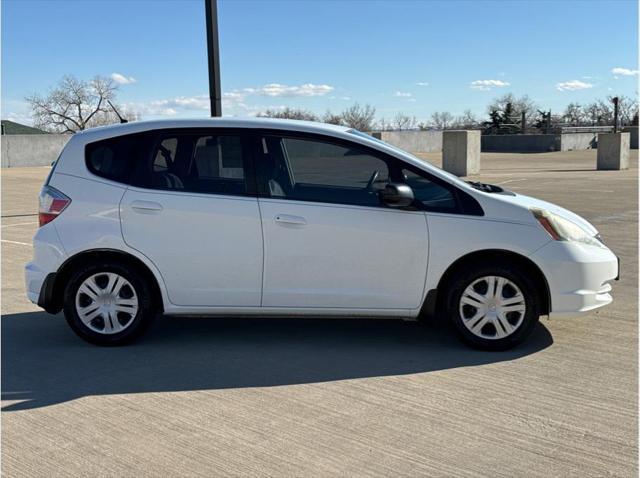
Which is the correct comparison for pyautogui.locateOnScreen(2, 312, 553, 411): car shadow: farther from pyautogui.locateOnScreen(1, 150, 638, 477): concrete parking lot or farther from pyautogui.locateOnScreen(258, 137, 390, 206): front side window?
pyautogui.locateOnScreen(258, 137, 390, 206): front side window

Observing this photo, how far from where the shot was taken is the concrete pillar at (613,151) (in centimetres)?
2678

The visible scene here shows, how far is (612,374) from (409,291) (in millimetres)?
1516

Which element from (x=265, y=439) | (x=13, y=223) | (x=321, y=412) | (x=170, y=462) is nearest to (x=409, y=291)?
(x=321, y=412)

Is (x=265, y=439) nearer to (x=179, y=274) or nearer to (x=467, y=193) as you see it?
(x=179, y=274)

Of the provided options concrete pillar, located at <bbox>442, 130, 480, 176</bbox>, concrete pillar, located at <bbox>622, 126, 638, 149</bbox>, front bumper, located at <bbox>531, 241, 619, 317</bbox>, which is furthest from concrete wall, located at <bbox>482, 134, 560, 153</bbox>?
front bumper, located at <bbox>531, 241, 619, 317</bbox>

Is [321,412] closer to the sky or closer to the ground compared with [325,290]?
closer to the ground

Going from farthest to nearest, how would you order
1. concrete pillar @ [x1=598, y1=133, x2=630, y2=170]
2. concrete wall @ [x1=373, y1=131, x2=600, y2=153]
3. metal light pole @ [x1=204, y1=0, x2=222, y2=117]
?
concrete wall @ [x1=373, y1=131, x2=600, y2=153], concrete pillar @ [x1=598, y1=133, x2=630, y2=170], metal light pole @ [x1=204, y1=0, x2=222, y2=117]

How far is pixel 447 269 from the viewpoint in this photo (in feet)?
17.9

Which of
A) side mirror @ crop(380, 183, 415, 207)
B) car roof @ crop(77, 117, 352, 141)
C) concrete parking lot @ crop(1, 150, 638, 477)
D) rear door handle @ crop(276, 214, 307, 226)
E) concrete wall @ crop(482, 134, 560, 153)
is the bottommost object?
concrete parking lot @ crop(1, 150, 638, 477)

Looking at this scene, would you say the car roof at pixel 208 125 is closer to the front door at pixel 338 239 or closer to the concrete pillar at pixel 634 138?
the front door at pixel 338 239

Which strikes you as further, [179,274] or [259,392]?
[179,274]

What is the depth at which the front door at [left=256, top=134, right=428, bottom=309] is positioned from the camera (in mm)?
5395

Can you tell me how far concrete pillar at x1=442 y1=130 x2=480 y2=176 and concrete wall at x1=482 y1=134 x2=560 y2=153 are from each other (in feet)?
73.5

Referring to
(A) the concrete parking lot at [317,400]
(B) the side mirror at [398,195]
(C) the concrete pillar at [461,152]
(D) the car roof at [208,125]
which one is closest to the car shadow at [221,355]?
(A) the concrete parking lot at [317,400]
